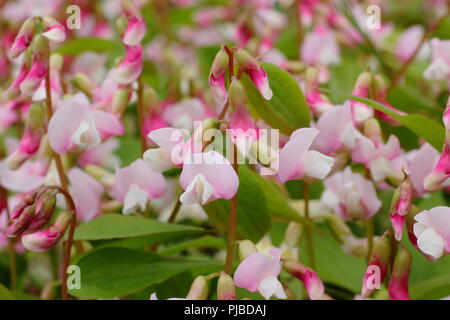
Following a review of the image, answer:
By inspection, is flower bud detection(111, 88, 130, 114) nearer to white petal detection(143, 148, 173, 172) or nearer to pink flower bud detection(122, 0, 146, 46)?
pink flower bud detection(122, 0, 146, 46)

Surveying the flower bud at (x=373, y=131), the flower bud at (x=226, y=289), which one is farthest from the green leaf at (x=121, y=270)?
the flower bud at (x=373, y=131)

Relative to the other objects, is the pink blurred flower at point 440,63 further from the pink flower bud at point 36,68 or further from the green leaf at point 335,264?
the pink flower bud at point 36,68

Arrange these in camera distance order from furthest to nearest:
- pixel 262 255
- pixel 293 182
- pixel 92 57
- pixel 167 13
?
1. pixel 167 13
2. pixel 92 57
3. pixel 293 182
4. pixel 262 255

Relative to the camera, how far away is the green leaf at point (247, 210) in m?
0.83

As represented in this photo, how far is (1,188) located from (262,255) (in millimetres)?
415

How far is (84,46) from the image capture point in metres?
1.26

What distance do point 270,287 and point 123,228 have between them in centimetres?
20

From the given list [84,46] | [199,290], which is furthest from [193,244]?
[84,46]

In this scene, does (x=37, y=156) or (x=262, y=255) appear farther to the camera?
(x=37, y=156)

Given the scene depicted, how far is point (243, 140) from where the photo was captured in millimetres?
721

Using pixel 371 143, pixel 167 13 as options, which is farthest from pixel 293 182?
pixel 167 13

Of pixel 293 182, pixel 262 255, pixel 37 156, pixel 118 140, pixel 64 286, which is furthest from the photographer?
pixel 118 140

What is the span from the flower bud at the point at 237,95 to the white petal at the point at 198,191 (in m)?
0.08

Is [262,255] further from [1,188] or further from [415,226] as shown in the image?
[1,188]
